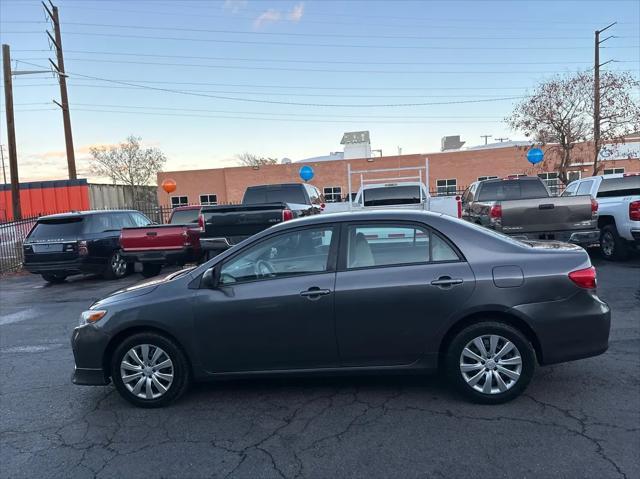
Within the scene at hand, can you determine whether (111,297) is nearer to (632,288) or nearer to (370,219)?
(370,219)

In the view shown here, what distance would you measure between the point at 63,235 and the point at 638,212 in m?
12.8

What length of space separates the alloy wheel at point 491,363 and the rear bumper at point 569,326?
0.26m

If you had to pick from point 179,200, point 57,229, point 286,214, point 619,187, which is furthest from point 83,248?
point 179,200

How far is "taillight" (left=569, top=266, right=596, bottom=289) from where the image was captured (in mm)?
3877

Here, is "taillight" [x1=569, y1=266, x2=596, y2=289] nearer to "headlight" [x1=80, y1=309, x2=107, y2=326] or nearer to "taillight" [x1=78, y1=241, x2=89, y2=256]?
"headlight" [x1=80, y1=309, x2=107, y2=326]

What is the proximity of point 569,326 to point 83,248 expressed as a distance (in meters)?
10.8

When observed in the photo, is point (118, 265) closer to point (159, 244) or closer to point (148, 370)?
point (159, 244)

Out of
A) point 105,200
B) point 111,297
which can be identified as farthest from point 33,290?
point 105,200

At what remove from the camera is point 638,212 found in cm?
978

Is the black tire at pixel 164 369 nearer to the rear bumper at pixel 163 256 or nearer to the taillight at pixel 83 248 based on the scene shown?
the rear bumper at pixel 163 256

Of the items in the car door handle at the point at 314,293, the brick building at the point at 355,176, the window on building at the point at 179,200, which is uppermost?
the brick building at the point at 355,176

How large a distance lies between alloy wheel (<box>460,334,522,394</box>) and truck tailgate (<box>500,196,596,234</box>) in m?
6.27

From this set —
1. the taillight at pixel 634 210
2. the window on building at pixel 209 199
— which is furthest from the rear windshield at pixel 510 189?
the window on building at pixel 209 199

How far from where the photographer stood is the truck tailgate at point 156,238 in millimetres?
10680
